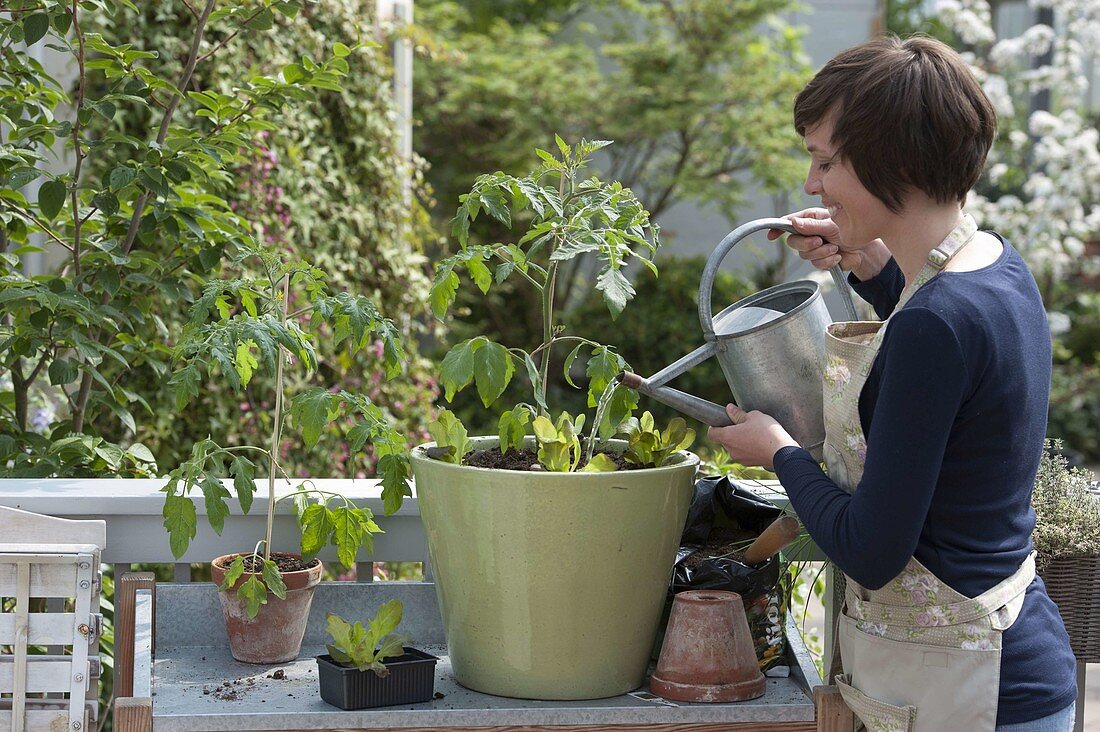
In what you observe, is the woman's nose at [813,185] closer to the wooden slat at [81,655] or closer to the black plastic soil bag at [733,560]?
the black plastic soil bag at [733,560]

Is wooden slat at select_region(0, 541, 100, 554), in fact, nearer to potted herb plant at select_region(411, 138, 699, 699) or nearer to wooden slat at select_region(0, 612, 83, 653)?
wooden slat at select_region(0, 612, 83, 653)

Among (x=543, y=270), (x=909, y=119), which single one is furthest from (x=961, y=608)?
(x=543, y=270)

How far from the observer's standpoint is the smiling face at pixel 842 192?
1.29 meters

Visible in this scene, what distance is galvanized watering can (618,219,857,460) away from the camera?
1.41 meters

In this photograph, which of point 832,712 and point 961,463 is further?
point 832,712

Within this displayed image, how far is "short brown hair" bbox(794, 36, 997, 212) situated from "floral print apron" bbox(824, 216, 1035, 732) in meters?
0.07

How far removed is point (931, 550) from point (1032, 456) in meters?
0.15

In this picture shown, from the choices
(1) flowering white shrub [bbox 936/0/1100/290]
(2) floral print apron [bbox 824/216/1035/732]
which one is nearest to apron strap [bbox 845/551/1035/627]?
(2) floral print apron [bbox 824/216/1035/732]

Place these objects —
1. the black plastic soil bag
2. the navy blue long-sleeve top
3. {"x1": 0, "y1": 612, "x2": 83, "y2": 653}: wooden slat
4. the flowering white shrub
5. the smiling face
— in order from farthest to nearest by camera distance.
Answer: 1. the flowering white shrub
2. the black plastic soil bag
3. {"x1": 0, "y1": 612, "x2": 83, "y2": 653}: wooden slat
4. the smiling face
5. the navy blue long-sleeve top

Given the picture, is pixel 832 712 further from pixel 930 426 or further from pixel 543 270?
pixel 543 270

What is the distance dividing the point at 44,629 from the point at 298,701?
1.04ft

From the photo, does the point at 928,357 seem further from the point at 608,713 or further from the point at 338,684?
the point at 338,684

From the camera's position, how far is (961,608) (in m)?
1.25

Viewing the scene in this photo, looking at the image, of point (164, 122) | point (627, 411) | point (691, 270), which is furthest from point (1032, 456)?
point (691, 270)
